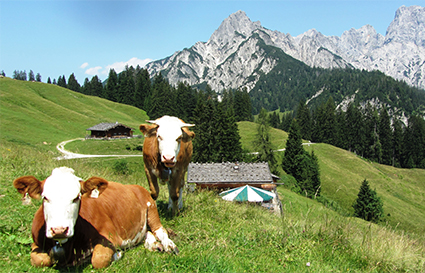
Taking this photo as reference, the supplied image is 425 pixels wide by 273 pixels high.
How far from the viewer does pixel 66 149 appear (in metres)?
44.8

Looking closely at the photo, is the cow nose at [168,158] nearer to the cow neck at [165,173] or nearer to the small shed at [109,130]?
the cow neck at [165,173]

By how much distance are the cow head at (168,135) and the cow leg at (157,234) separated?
3.26 feet

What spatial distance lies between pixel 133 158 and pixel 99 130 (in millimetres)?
22469

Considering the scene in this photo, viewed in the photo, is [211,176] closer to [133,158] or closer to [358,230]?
[133,158]

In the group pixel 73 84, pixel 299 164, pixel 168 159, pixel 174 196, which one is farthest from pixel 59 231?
pixel 73 84

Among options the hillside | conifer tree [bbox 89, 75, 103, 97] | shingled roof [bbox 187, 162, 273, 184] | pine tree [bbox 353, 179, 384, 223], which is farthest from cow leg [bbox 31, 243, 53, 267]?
conifer tree [bbox 89, 75, 103, 97]

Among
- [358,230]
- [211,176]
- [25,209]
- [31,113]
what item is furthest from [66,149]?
[358,230]

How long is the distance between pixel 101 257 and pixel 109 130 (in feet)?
206

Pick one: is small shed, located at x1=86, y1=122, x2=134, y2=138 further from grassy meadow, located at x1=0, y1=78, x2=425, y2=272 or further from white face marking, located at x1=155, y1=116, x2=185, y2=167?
white face marking, located at x1=155, y1=116, x2=185, y2=167

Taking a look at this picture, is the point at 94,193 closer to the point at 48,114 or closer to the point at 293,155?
the point at 293,155

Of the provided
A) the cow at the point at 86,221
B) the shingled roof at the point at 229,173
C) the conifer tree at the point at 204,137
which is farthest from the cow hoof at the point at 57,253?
the conifer tree at the point at 204,137

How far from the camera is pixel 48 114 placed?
67.2m

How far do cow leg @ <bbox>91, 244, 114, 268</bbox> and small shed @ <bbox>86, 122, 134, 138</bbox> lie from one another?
61.3 metres

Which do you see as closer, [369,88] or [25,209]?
[25,209]
